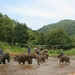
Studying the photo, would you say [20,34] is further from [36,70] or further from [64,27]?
[64,27]

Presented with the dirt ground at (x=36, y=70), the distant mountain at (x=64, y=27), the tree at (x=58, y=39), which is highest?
the distant mountain at (x=64, y=27)

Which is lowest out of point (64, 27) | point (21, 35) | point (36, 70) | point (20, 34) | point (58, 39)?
point (36, 70)

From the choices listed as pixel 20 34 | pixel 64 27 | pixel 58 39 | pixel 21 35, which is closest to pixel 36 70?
pixel 58 39

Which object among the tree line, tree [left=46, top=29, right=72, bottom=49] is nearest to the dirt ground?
the tree line

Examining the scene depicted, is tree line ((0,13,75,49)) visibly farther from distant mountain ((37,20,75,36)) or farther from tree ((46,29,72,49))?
distant mountain ((37,20,75,36))

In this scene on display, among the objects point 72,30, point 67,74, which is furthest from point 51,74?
point 72,30

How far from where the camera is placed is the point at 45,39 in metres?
63.7

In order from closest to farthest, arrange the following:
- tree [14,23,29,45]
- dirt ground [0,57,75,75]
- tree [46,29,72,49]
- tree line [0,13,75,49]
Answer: dirt ground [0,57,75,75]
tree [46,29,72,49]
tree line [0,13,75,49]
tree [14,23,29,45]

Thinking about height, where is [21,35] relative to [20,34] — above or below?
below

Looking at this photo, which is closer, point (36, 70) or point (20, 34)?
point (36, 70)

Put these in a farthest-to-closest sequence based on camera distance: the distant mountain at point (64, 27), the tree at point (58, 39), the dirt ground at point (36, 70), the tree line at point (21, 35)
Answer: the distant mountain at point (64, 27)
the tree line at point (21, 35)
the tree at point (58, 39)
the dirt ground at point (36, 70)

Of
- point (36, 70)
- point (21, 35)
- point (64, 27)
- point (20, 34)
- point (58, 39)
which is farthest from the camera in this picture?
point (64, 27)

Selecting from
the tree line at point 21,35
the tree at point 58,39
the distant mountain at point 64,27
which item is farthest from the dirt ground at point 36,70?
the distant mountain at point 64,27

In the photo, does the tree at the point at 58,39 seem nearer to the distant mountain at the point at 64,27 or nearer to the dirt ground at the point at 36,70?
the dirt ground at the point at 36,70
